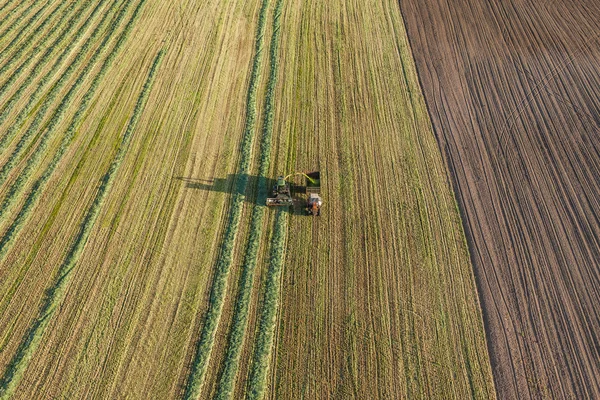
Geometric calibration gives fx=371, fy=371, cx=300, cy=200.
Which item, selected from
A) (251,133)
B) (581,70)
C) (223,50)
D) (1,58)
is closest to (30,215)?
(251,133)

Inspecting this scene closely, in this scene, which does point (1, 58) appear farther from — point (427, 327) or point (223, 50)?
point (427, 327)

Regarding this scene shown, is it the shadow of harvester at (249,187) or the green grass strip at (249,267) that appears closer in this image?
the green grass strip at (249,267)

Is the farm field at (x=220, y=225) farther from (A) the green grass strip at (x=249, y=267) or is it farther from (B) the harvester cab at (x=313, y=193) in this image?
(B) the harvester cab at (x=313, y=193)

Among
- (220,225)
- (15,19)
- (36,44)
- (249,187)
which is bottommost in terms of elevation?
(220,225)

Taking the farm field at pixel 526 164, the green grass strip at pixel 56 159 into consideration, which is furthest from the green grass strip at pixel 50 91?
the farm field at pixel 526 164

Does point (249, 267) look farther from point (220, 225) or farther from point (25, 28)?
point (25, 28)

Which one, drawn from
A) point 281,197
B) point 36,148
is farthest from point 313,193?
point 36,148
